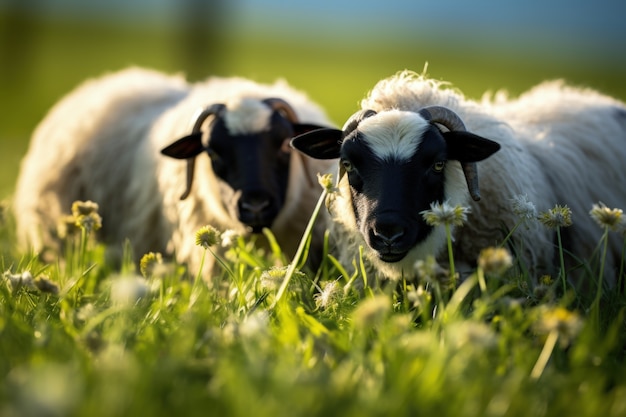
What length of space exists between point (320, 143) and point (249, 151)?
1016 mm

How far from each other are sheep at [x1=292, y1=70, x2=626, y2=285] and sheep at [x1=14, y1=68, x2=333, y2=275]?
3.13 feet

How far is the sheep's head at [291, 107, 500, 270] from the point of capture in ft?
11.5

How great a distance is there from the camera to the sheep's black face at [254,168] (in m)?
4.91

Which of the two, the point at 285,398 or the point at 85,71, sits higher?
the point at 285,398

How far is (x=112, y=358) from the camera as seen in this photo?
2197mm

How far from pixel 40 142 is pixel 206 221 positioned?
8.01 ft

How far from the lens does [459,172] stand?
395 cm

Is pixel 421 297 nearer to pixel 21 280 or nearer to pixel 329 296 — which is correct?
pixel 329 296

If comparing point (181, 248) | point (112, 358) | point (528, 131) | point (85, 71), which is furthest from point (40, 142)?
point (85, 71)

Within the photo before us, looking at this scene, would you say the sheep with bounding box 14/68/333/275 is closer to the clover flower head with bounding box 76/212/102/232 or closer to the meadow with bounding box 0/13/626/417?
the clover flower head with bounding box 76/212/102/232

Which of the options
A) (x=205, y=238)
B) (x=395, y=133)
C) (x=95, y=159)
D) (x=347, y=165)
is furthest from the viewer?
(x=95, y=159)

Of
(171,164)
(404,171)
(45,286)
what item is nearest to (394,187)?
(404,171)

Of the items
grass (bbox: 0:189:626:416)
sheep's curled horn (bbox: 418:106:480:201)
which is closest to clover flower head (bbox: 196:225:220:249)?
grass (bbox: 0:189:626:416)

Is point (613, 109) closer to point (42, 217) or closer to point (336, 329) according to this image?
point (336, 329)
